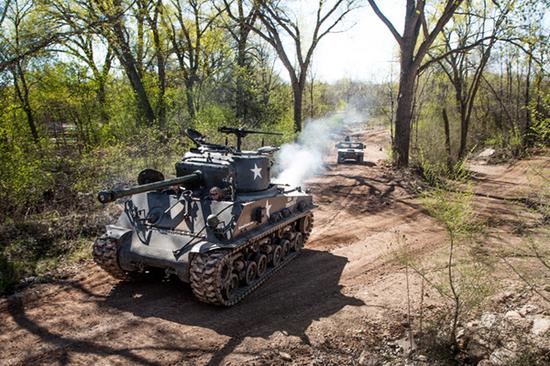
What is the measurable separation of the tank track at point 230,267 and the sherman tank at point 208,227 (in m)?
0.02

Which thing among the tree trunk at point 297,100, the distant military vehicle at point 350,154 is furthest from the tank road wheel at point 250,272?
the distant military vehicle at point 350,154

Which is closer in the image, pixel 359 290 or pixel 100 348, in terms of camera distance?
pixel 100 348

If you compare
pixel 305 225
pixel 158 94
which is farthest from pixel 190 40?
pixel 305 225

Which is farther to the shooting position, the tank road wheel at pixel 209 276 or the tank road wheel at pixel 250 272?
the tank road wheel at pixel 250 272

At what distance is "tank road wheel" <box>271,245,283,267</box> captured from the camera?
9078mm

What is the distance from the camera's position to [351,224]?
1304 cm

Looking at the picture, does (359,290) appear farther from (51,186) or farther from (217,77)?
(217,77)

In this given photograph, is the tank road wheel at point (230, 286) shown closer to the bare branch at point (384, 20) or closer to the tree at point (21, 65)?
the tree at point (21, 65)

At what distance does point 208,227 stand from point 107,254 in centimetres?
190

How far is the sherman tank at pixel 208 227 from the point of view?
23.2ft

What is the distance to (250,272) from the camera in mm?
8078

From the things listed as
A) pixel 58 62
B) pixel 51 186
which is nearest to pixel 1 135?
pixel 51 186

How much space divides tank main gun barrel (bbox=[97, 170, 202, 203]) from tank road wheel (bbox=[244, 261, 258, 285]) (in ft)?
6.75

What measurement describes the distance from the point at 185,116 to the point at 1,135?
37.9 ft
